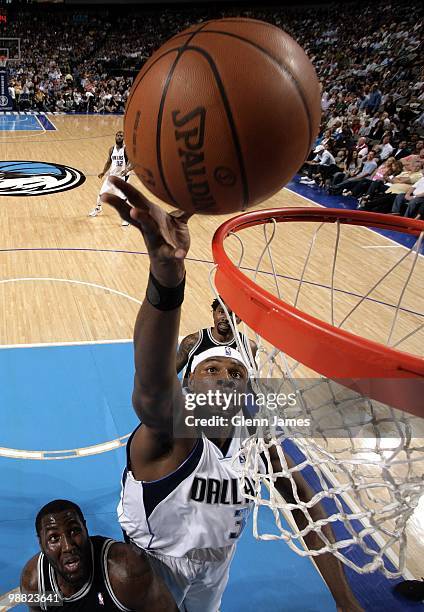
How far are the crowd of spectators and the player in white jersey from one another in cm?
785

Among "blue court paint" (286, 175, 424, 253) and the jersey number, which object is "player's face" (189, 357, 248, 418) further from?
"blue court paint" (286, 175, 424, 253)

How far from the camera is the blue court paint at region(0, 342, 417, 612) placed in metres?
2.80

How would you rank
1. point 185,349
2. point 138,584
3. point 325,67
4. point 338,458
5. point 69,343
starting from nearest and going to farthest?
point 138,584, point 338,458, point 185,349, point 69,343, point 325,67

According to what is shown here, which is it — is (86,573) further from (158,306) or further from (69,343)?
(69,343)

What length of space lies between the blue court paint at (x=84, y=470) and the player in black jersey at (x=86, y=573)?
0.63 meters

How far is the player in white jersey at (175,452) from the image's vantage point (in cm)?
136

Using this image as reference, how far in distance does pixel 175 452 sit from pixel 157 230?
0.80m

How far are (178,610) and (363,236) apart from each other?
709 cm

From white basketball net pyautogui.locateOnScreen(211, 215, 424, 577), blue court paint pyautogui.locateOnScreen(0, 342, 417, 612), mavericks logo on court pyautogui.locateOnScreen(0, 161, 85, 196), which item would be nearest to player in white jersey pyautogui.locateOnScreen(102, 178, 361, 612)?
white basketball net pyautogui.locateOnScreen(211, 215, 424, 577)

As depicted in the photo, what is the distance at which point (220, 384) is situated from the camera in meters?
2.18

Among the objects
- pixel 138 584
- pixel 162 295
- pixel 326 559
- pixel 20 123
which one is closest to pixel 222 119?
pixel 162 295

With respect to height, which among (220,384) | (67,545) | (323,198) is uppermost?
(220,384)

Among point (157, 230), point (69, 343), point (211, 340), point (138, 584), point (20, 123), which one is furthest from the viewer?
point (20, 123)

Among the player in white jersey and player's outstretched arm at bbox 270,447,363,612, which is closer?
the player in white jersey
